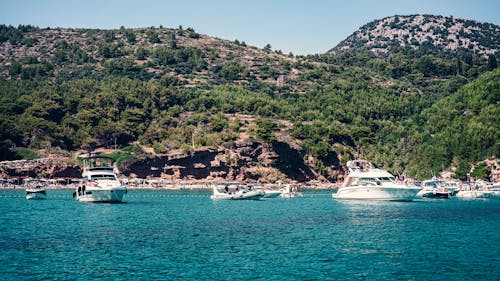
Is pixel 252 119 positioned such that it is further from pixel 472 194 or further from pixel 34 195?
pixel 34 195

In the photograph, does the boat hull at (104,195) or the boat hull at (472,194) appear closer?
the boat hull at (104,195)

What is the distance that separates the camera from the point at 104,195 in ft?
256

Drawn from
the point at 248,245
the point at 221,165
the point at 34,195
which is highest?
the point at 221,165

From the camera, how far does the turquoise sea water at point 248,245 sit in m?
33.3

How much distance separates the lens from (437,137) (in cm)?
13438

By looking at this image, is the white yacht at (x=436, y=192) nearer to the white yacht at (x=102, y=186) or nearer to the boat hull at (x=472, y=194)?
the boat hull at (x=472, y=194)

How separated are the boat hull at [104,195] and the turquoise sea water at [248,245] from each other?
856 cm

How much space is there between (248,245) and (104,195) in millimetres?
39876

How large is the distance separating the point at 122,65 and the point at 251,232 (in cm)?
14904

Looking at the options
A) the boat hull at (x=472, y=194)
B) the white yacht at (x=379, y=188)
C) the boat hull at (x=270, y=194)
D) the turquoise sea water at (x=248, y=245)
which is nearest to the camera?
the turquoise sea water at (x=248, y=245)

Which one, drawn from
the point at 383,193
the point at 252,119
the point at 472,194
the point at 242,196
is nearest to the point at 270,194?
the point at 242,196

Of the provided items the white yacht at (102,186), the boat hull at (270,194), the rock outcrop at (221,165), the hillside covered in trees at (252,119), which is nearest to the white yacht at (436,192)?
the boat hull at (270,194)

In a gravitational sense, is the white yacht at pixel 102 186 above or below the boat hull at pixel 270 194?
above

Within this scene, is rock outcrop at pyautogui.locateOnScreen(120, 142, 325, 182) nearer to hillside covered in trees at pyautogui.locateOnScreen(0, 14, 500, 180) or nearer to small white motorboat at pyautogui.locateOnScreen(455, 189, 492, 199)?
hillside covered in trees at pyautogui.locateOnScreen(0, 14, 500, 180)
